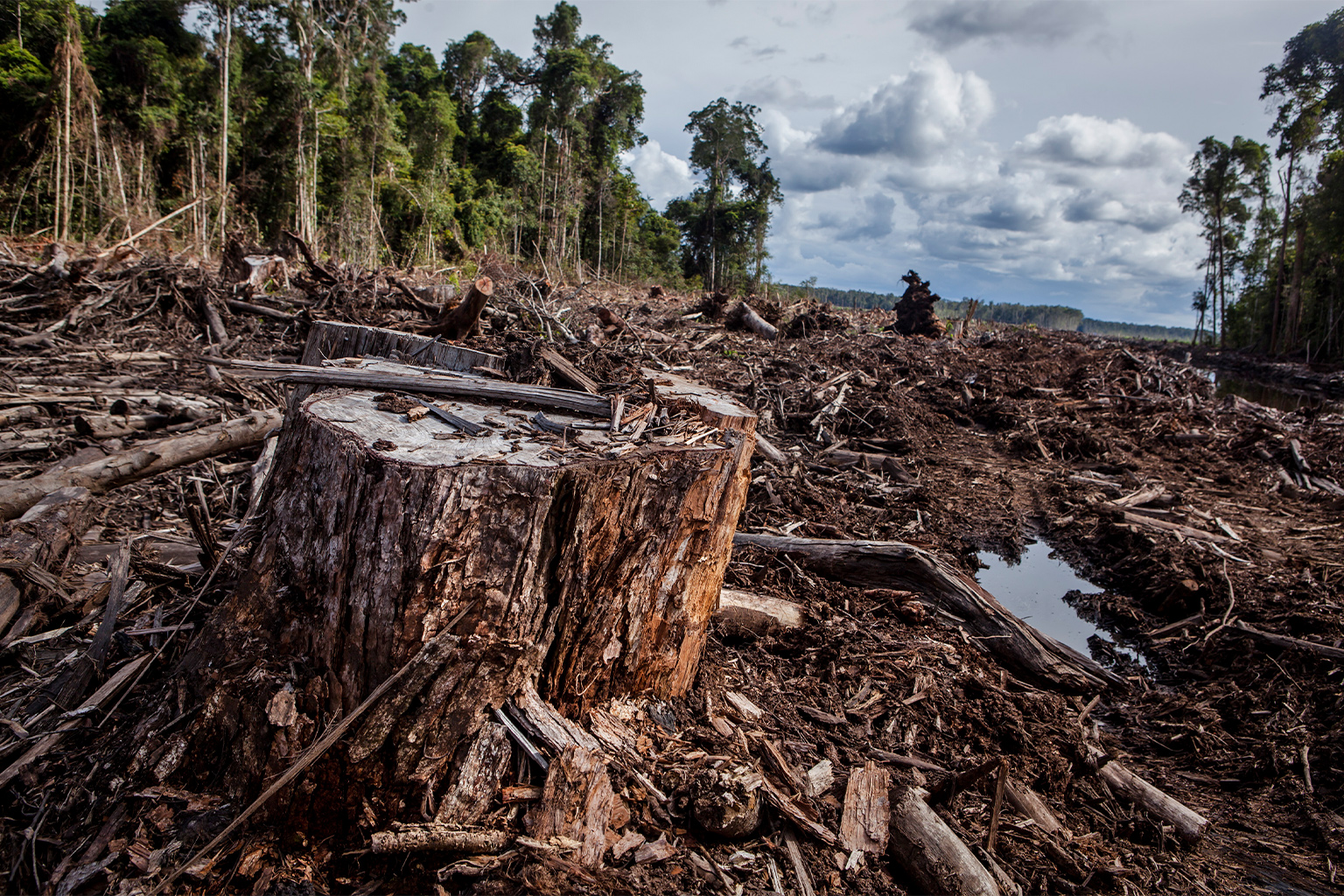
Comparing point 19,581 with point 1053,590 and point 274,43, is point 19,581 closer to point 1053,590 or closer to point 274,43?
point 1053,590

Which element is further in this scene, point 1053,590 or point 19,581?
point 1053,590

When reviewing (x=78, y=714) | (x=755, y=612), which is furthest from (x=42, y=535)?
(x=755, y=612)

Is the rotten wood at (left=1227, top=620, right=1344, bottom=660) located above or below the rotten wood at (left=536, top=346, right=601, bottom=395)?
below

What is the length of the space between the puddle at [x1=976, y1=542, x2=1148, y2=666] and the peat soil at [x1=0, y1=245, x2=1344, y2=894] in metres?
0.17

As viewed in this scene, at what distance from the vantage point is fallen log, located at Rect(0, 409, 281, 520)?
3783mm

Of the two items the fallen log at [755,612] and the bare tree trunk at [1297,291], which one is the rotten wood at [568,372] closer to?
the fallen log at [755,612]

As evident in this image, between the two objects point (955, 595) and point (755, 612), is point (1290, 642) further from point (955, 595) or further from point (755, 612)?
point (755, 612)

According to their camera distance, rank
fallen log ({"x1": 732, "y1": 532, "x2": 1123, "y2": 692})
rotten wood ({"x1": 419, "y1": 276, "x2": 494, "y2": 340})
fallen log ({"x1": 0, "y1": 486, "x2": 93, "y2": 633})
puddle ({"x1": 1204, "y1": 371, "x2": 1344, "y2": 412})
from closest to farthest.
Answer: fallen log ({"x1": 0, "y1": 486, "x2": 93, "y2": 633})
fallen log ({"x1": 732, "y1": 532, "x2": 1123, "y2": 692})
rotten wood ({"x1": 419, "y1": 276, "x2": 494, "y2": 340})
puddle ({"x1": 1204, "y1": 371, "x2": 1344, "y2": 412})

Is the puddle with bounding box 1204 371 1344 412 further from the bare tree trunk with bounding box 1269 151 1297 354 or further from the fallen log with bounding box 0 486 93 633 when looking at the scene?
the fallen log with bounding box 0 486 93 633

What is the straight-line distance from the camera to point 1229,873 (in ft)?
8.25

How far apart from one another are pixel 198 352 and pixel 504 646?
7.66 meters

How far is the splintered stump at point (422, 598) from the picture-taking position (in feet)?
5.81

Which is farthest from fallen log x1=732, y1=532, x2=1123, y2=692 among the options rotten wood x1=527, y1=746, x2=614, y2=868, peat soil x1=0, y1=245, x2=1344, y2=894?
rotten wood x1=527, y1=746, x2=614, y2=868

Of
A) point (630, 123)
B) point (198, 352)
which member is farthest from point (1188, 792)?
point (630, 123)
